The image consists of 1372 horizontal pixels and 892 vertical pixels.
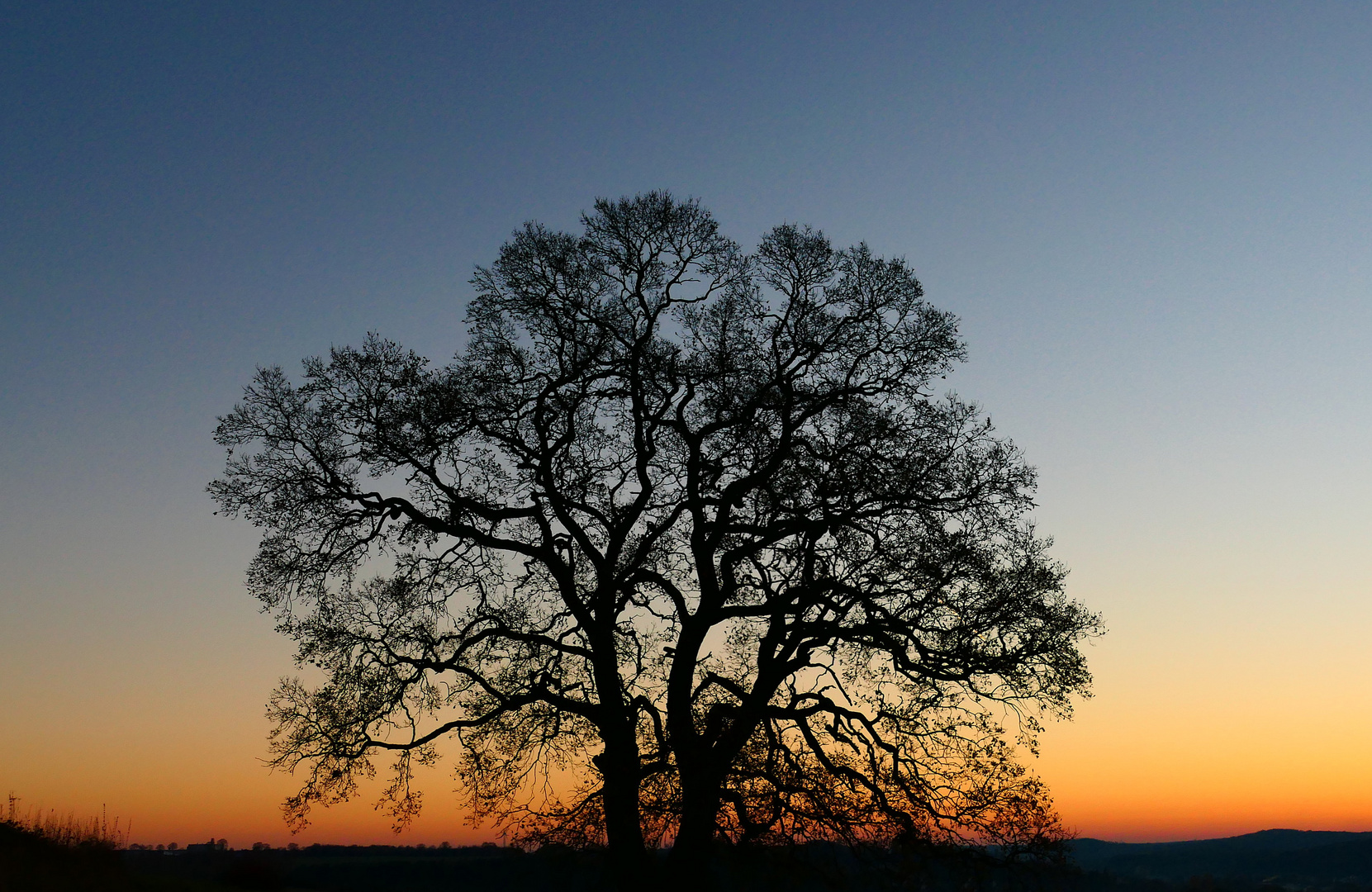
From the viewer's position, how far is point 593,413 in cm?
1922

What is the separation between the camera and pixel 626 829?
53.9 feet

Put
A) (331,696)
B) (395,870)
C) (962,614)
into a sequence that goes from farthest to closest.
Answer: (395,870)
(331,696)
(962,614)

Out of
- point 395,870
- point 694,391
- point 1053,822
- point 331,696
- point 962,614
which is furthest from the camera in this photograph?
point 395,870

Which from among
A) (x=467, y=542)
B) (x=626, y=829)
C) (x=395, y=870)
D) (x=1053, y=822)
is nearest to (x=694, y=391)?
(x=467, y=542)

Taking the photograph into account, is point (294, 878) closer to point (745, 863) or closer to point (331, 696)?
point (331, 696)

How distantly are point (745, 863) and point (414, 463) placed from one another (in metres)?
9.43

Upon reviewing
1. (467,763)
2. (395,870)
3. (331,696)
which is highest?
(331,696)

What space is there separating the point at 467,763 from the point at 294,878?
31.9 feet

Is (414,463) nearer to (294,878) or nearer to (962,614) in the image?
(962,614)

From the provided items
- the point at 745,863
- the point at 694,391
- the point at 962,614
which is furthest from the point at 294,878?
the point at 962,614

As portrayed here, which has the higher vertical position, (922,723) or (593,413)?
(593,413)

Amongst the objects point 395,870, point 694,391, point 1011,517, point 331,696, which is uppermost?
point 694,391

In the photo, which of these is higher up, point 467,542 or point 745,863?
point 467,542

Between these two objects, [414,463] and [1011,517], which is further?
[414,463]
